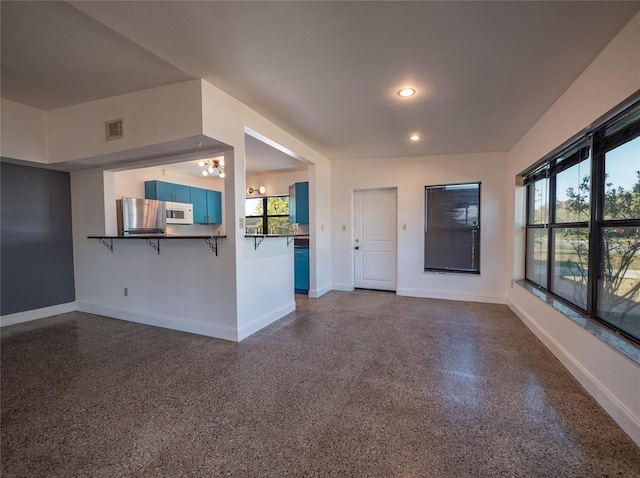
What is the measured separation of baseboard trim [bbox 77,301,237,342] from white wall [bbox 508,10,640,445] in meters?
3.08

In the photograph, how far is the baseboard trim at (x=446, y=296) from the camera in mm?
4676

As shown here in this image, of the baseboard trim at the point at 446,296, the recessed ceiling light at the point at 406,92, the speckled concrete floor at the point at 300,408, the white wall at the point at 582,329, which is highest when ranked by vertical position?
the recessed ceiling light at the point at 406,92

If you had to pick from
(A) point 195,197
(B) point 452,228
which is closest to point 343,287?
(B) point 452,228

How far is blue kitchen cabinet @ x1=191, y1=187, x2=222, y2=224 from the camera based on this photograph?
6.00m

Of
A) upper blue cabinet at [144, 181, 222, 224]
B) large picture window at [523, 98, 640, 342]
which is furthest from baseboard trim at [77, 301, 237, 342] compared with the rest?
large picture window at [523, 98, 640, 342]

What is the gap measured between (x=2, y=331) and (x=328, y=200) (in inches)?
192

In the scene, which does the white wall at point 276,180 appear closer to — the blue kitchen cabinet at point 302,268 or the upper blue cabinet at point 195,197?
the upper blue cabinet at point 195,197

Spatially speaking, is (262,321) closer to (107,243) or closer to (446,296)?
(107,243)

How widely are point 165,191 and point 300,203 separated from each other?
2.55 metres

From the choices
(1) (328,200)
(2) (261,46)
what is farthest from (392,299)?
(2) (261,46)

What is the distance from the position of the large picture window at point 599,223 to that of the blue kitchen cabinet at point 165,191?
5898mm

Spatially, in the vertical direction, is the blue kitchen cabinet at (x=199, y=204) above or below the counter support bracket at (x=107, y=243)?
above

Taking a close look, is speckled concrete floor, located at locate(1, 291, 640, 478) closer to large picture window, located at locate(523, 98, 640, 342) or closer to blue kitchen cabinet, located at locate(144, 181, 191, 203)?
large picture window, located at locate(523, 98, 640, 342)

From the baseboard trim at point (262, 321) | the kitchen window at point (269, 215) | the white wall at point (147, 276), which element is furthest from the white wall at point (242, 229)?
the kitchen window at point (269, 215)
